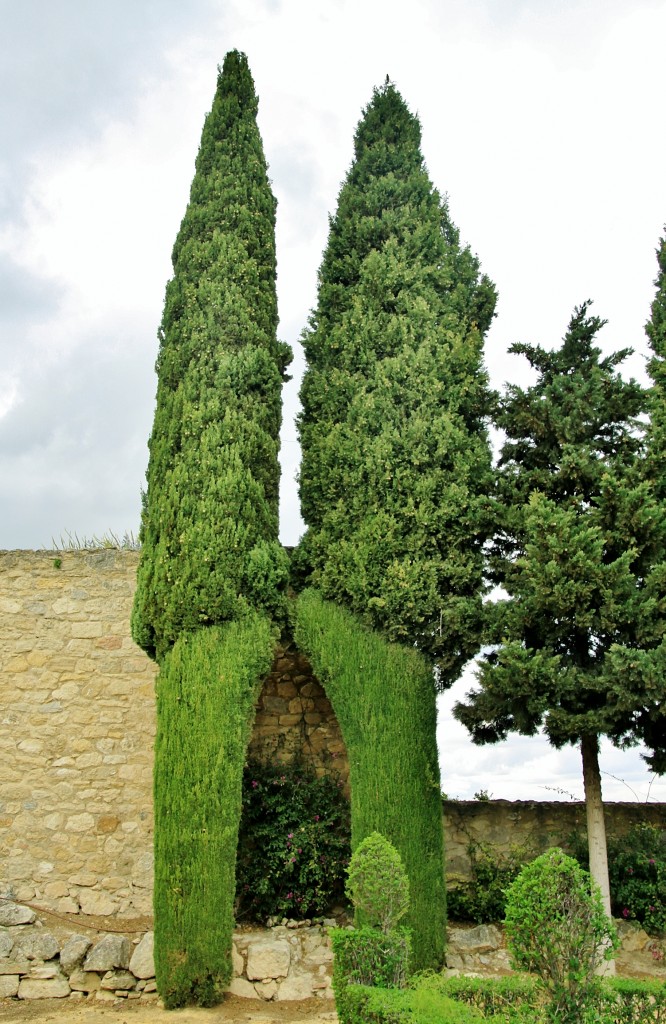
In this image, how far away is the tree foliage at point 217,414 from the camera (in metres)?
8.20

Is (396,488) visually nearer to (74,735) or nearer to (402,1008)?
(74,735)

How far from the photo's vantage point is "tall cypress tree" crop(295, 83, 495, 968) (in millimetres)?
7910

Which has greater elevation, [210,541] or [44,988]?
[210,541]

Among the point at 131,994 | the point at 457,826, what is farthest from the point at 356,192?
the point at 131,994

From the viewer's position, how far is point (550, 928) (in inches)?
179

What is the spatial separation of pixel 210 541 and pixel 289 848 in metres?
3.33

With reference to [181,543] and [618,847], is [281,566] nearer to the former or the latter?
[181,543]

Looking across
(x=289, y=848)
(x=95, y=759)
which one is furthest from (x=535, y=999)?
(x=95, y=759)

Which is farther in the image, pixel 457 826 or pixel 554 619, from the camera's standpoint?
pixel 457 826

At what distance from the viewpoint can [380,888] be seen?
225 inches

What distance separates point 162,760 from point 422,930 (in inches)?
113

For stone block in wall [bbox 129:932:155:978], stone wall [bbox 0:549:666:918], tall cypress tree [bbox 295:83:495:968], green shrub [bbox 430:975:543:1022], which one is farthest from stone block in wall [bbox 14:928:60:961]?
green shrub [bbox 430:975:543:1022]

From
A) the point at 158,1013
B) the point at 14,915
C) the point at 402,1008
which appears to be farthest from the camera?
the point at 14,915

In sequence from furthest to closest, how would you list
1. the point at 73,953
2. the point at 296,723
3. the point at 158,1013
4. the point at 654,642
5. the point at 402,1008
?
the point at 296,723 < the point at 654,642 < the point at 73,953 < the point at 158,1013 < the point at 402,1008
